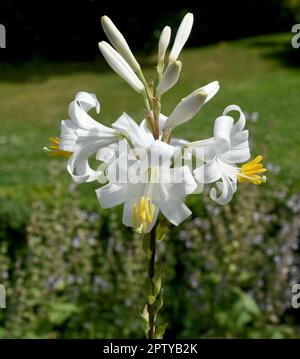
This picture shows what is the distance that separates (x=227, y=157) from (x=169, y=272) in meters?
3.00

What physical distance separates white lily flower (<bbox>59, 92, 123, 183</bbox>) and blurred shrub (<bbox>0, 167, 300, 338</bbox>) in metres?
2.54

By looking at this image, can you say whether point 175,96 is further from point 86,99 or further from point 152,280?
point 152,280

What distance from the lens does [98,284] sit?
442 cm

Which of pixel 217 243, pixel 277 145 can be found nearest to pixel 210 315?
pixel 217 243

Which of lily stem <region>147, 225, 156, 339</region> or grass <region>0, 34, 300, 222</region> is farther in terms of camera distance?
grass <region>0, 34, 300, 222</region>

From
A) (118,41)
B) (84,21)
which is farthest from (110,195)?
(84,21)

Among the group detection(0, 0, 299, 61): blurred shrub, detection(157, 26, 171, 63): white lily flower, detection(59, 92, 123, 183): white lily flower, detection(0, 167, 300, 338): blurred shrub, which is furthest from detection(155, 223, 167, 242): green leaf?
detection(0, 0, 299, 61): blurred shrub

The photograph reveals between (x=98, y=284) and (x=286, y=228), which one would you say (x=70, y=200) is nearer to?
(x=98, y=284)

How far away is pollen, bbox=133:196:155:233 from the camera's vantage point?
60.5 inches

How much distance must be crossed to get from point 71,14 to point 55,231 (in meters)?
15.6

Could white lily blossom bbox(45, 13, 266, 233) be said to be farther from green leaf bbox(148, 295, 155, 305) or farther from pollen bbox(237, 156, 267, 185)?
green leaf bbox(148, 295, 155, 305)

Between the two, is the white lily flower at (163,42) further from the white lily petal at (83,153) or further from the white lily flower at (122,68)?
the white lily petal at (83,153)

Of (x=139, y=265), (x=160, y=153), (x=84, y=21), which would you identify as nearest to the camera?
(x=160, y=153)

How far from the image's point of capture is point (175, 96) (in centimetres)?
1530
